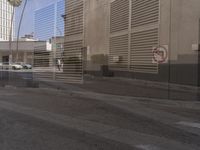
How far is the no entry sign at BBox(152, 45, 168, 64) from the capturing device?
22.4m

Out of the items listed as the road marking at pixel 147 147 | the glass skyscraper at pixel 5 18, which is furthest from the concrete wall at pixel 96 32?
the glass skyscraper at pixel 5 18

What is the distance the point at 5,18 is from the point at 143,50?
7953 cm

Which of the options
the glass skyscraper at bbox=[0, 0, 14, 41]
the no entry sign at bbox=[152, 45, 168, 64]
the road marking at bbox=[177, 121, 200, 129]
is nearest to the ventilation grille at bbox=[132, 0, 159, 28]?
the no entry sign at bbox=[152, 45, 168, 64]

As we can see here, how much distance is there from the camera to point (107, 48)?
106ft

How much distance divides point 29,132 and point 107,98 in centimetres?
812

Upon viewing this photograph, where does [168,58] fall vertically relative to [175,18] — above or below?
below

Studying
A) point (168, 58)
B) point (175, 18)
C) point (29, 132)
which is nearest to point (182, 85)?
point (168, 58)

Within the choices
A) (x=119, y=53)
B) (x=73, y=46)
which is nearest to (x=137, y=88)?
(x=73, y=46)

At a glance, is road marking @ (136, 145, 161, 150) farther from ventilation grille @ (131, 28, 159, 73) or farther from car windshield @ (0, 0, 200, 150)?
ventilation grille @ (131, 28, 159, 73)

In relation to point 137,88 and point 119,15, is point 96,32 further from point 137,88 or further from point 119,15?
point 137,88

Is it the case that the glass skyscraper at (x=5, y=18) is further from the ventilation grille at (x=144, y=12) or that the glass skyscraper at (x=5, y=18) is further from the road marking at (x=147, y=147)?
the road marking at (x=147, y=147)

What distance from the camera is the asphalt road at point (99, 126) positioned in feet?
24.8

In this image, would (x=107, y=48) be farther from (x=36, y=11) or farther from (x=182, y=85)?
(x=182, y=85)

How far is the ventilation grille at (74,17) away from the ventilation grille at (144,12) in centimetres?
440
